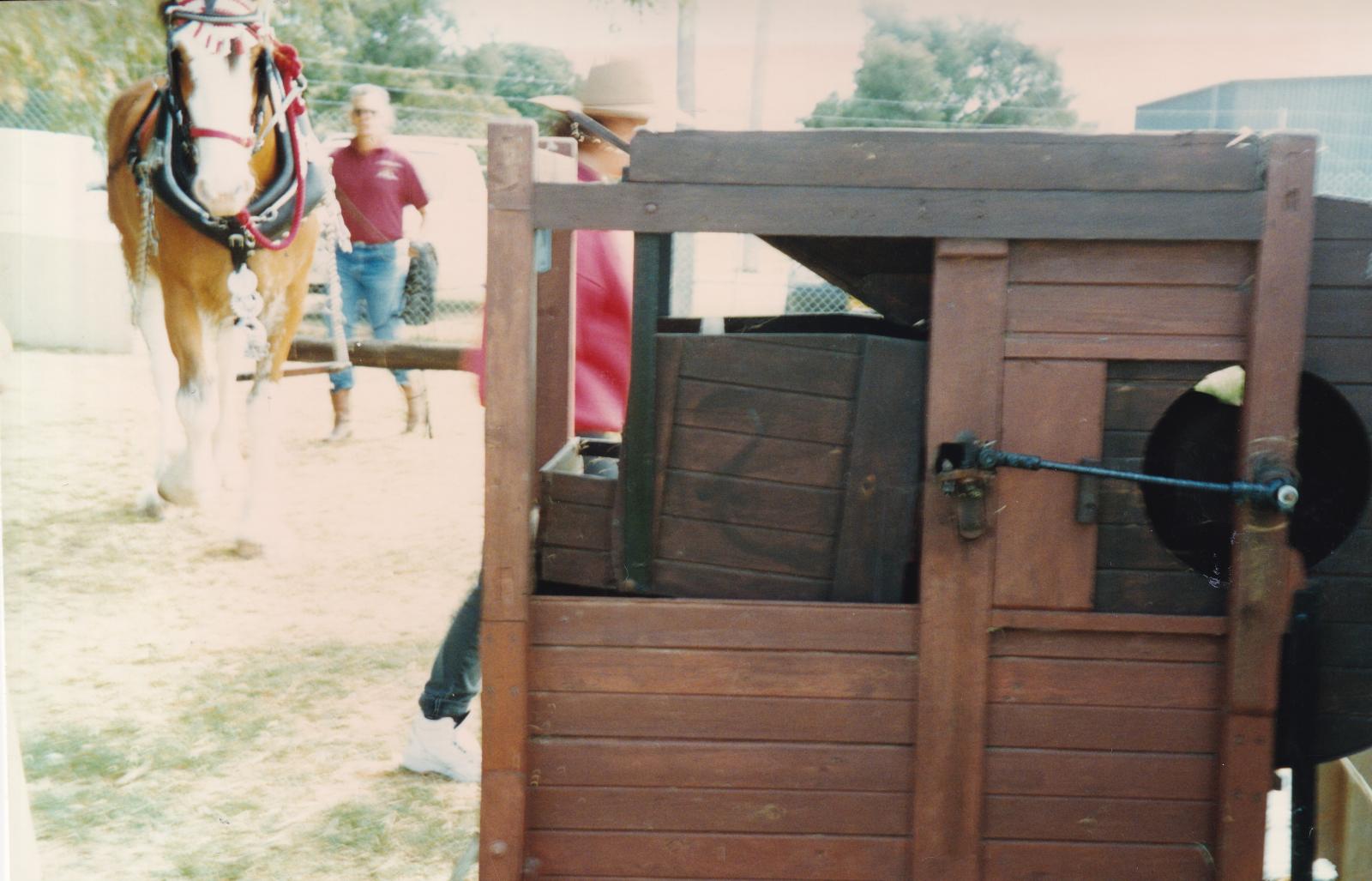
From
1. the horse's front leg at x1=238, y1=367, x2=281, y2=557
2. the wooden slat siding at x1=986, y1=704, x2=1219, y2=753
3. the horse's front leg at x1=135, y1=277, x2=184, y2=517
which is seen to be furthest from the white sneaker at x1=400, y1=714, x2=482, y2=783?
the horse's front leg at x1=135, y1=277, x2=184, y2=517

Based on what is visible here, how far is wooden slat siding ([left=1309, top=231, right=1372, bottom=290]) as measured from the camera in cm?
198

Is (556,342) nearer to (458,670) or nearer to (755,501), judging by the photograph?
(755,501)

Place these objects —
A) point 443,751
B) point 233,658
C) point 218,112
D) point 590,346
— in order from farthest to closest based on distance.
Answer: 1. point 218,112
2. point 233,658
3. point 443,751
4. point 590,346

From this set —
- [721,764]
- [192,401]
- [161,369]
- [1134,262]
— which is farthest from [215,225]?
[1134,262]

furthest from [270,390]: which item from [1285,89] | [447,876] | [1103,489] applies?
[1285,89]

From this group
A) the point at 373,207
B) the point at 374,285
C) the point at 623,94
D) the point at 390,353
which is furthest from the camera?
the point at 374,285

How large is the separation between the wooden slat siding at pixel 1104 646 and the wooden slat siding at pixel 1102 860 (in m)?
0.31

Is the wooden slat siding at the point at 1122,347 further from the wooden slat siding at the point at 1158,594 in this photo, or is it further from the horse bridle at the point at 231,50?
the horse bridle at the point at 231,50

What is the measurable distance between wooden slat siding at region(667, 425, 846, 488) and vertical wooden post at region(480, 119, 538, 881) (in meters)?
0.26

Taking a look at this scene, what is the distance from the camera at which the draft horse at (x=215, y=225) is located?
4.94 metres

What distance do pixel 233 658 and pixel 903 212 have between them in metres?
3.69

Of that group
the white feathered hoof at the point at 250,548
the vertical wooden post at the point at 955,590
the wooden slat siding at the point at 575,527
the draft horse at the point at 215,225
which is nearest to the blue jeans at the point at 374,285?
the draft horse at the point at 215,225

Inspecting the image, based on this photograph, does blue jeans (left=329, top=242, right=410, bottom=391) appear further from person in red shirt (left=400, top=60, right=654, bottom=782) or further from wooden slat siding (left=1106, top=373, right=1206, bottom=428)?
wooden slat siding (left=1106, top=373, right=1206, bottom=428)

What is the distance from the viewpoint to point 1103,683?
1976 mm
